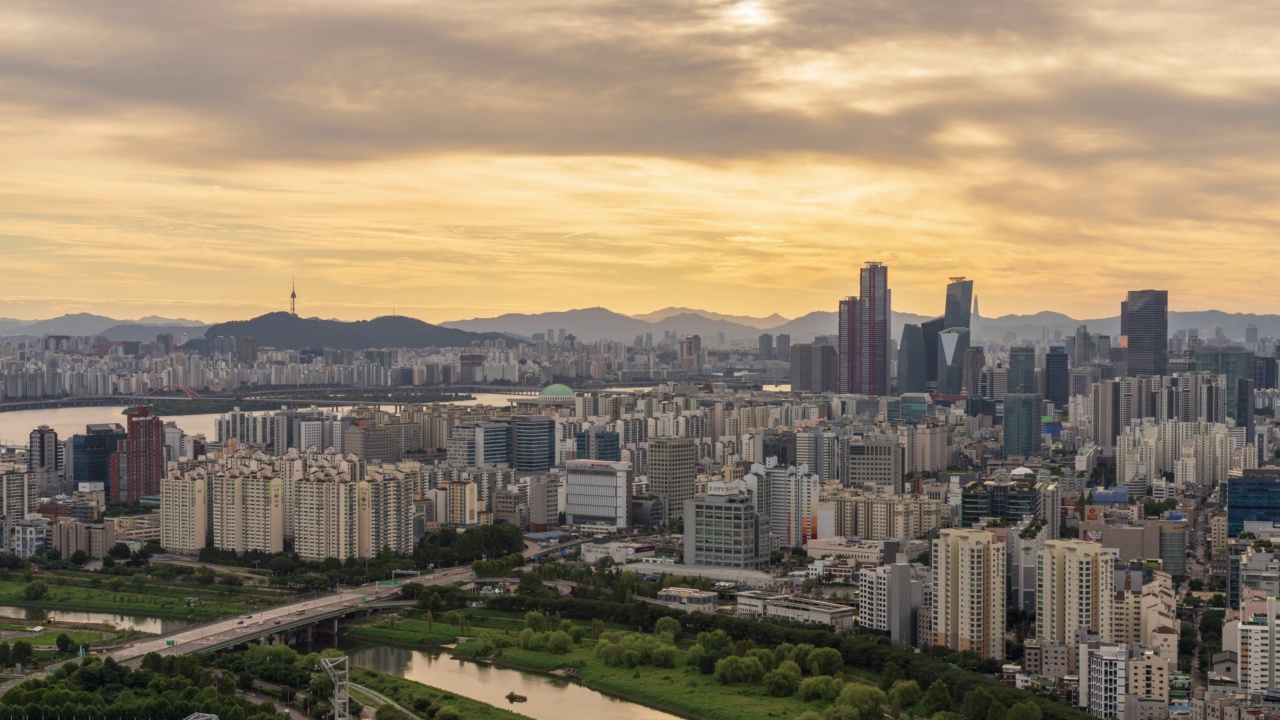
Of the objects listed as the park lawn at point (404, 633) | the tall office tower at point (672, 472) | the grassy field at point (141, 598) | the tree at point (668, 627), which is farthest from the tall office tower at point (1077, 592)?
the tall office tower at point (672, 472)

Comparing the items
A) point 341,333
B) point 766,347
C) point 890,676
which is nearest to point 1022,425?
point 890,676

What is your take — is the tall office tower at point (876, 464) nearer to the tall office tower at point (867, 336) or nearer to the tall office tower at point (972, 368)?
the tall office tower at point (972, 368)

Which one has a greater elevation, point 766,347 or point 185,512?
point 766,347

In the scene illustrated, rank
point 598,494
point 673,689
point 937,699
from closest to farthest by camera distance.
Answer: point 937,699 → point 673,689 → point 598,494

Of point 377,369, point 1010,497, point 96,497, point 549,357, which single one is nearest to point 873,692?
point 1010,497

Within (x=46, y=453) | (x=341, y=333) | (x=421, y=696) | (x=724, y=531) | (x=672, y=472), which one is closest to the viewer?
(x=421, y=696)

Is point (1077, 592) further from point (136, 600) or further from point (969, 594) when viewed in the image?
point (136, 600)

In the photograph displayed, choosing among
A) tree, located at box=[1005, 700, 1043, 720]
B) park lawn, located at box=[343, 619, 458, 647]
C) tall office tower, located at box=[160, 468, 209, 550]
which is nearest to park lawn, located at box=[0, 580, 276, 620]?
park lawn, located at box=[343, 619, 458, 647]

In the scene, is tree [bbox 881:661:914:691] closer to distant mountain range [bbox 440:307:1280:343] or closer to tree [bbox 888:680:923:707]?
tree [bbox 888:680:923:707]
